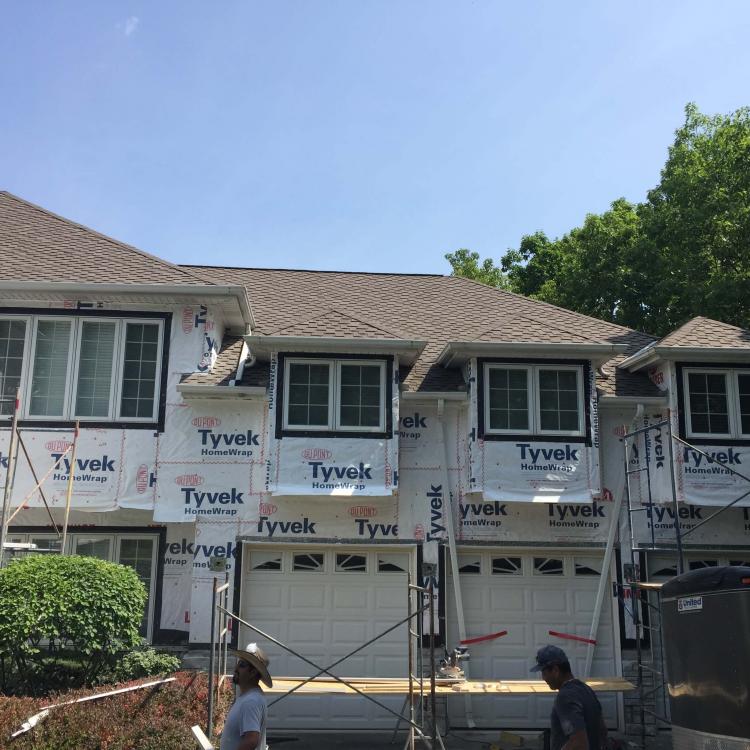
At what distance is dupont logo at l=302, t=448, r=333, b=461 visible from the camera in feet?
40.7

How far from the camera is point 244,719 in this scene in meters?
5.69

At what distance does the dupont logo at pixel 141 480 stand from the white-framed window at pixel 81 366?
758 mm

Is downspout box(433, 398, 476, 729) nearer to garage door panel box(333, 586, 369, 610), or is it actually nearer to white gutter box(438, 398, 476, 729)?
white gutter box(438, 398, 476, 729)

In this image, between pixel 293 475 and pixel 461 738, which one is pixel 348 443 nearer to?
pixel 293 475

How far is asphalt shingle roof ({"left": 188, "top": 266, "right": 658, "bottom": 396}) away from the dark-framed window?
450 millimetres

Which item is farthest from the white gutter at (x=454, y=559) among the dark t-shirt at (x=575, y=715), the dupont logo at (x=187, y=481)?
the dark t-shirt at (x=575, y=715)

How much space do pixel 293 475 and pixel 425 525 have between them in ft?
6.94

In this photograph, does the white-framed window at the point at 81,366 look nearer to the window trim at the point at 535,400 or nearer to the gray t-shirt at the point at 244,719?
the window trim at the point at 535,400

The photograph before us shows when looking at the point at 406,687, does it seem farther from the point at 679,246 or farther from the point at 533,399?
the point at 679,246

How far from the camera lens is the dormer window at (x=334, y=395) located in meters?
12.6

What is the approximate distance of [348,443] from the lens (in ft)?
41.0

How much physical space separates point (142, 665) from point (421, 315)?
789cm

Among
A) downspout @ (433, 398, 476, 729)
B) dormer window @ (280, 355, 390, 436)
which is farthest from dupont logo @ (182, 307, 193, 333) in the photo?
downspout @ (433, 398, 476, 729)

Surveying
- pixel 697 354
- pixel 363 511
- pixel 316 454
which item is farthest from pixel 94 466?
pixel 697 354
